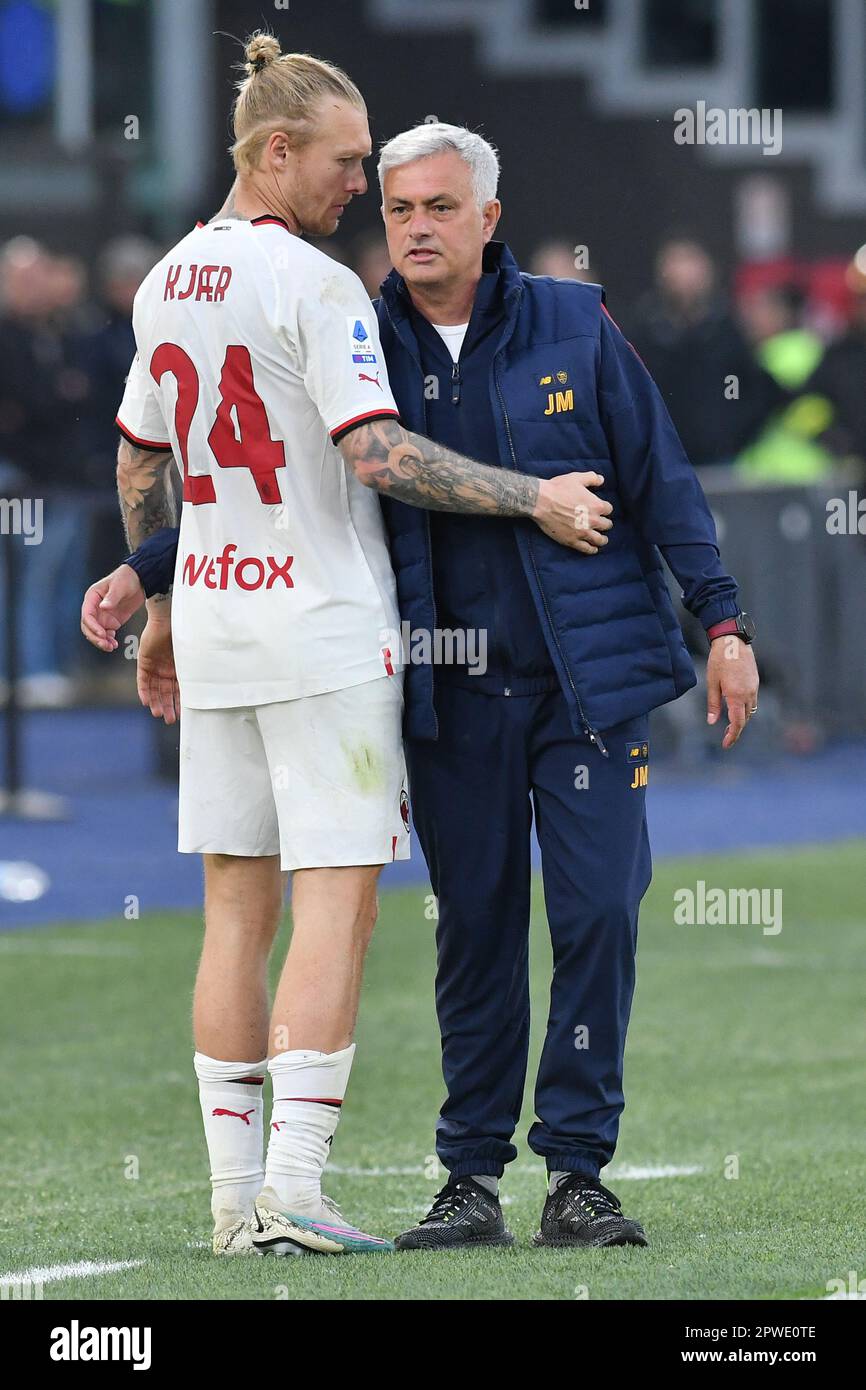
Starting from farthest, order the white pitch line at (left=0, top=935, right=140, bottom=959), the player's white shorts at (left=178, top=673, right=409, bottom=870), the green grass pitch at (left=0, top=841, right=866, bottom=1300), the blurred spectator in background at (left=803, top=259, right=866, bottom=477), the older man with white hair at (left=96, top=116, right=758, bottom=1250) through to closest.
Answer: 1. the blurred spectator in background at (left=803, top=259, right=866, bottom=477)
2. the white pitch line at (left=0, top=935, right=140, bottom=959)
3. the older man with white hair at (left=96, top=116, right=758, bottom=1250)
4. the player's white shorts at (left=178, top=673, right=409, bottom=870)
5. the green grass pitch at (left=0, top=841, right=866, bottom=1300)

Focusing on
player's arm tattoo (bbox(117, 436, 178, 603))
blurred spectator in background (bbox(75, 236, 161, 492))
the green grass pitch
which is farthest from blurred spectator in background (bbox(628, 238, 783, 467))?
player's arm tattoo (bbox(117, 436, 178, 603))

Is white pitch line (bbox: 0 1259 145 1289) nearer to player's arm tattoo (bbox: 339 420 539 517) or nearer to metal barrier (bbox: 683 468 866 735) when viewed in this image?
player's arm tattoo (bbox: 339 420 539 517)

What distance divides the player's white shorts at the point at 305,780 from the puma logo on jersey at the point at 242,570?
0.76 feet

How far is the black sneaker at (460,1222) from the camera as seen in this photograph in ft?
16.0

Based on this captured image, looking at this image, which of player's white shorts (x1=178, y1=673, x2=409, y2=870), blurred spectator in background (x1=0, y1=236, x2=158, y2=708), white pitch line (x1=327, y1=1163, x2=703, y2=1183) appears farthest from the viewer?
blurred spectator in background (x1=0, y1=236, x2=158, y2=708)

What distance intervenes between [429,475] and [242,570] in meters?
0.41

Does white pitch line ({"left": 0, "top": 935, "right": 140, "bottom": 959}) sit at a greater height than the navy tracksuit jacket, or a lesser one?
lesser

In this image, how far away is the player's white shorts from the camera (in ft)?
15.6

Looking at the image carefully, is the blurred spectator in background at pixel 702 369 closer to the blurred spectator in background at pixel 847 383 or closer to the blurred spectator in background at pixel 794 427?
the blurred spectator in background at pixel 794 427

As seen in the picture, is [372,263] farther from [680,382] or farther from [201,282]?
[201,282]

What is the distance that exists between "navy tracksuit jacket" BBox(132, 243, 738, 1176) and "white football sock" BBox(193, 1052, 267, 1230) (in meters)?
0.44

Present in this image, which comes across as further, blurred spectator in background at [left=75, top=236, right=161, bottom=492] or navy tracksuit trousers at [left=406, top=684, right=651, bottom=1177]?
blurred spectator in background at [left=75, top=236, right=161, bottom=492]
